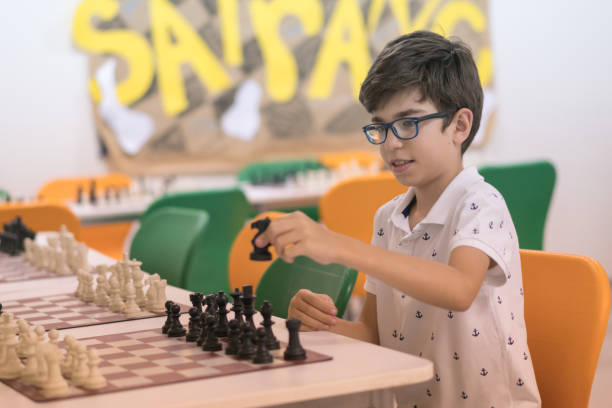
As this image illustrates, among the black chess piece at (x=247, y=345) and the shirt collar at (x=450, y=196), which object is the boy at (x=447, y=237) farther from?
the black chess piece at (x=247, y=345)

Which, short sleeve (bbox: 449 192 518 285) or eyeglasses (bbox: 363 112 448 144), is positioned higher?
eyeglasses (bbox: 363 112 448 144)

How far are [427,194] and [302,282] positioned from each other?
39 centimetres

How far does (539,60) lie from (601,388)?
4048 millimetres

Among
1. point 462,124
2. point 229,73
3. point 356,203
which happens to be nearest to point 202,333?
point 462,124

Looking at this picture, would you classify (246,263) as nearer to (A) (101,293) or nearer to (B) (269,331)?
(A) (101,293)

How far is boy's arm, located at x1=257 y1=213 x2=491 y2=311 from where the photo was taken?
1.29 meters

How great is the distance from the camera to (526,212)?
3758 mm

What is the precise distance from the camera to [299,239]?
4.23ft

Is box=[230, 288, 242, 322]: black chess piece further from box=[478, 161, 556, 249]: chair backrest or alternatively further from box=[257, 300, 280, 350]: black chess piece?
box=[478, 161, 556, 249]: chair backrest

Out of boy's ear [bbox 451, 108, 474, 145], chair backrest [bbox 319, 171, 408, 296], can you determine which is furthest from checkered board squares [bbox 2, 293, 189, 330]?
chair backrest [bbox 319, 171, 408, 296]

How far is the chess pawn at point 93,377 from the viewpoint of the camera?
115 centimetres

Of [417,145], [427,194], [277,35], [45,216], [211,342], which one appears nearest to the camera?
[211,342]

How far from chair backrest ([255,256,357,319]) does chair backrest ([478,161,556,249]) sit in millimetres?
1806

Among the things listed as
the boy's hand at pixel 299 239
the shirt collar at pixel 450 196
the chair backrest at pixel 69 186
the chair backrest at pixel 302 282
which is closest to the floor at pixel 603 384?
the chair backrest at pixel 302 282
